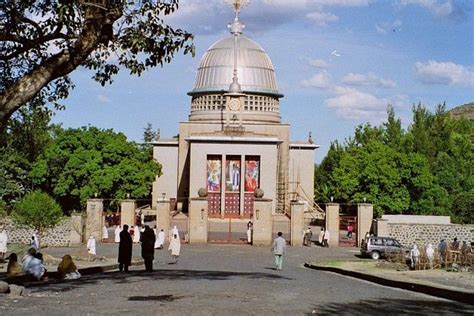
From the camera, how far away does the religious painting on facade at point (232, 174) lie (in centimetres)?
6550

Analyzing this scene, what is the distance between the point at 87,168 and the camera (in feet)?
187

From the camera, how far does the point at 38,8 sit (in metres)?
16.0

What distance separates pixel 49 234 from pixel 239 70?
40.4m

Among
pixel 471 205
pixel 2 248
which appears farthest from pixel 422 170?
pixel 2 248

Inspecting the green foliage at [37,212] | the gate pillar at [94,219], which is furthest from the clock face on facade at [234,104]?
the green foliage at [37,212]

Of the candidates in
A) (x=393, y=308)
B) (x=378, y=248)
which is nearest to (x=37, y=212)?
(x=378, y=248)

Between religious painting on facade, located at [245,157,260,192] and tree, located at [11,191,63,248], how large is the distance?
24.9m

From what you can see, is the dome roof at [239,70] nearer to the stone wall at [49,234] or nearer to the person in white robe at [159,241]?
the stone wall at [49,234]

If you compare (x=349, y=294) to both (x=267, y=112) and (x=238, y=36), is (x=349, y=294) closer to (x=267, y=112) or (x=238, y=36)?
(x=267, y=112)

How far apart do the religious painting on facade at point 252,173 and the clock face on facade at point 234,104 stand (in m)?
9.82

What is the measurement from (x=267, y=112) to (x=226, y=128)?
12752 millimetres

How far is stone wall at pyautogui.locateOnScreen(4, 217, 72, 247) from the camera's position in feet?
147

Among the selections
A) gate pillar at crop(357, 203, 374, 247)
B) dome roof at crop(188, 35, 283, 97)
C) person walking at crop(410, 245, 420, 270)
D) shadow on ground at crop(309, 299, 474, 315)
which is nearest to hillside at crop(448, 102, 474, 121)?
dome roof at crop(188, 35, 283, 97)

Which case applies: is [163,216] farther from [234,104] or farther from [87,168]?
[234,104]
